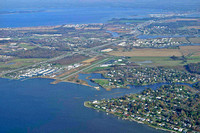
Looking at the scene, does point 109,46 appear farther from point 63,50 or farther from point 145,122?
point 145,122

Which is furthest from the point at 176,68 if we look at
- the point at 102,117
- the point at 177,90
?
the point at 102,117

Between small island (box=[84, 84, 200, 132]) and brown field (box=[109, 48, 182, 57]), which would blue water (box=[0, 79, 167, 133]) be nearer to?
small island (box=[84, 84, 200, 132])

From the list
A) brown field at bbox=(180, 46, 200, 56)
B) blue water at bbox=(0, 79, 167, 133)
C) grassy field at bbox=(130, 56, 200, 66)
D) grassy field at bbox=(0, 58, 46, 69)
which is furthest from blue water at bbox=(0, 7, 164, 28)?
blue water at bbox=(0, 79, 167, 133)

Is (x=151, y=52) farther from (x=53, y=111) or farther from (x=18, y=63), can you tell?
(x=53, y=111)

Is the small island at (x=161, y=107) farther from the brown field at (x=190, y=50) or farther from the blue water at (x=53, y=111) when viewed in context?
the brown field at (x=190, y=50)

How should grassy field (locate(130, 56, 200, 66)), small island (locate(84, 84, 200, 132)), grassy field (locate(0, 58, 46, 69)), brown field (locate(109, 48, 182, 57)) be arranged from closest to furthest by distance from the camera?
small island (locate(84, 84, 200, 132))
grassy field (locate(130, 56, 200, 66))
grassy field (locate(0, 58, 46, 69))
brown field (locate(109, 48, 182, 57))

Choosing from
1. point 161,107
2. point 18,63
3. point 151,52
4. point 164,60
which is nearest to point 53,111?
point 161,107
